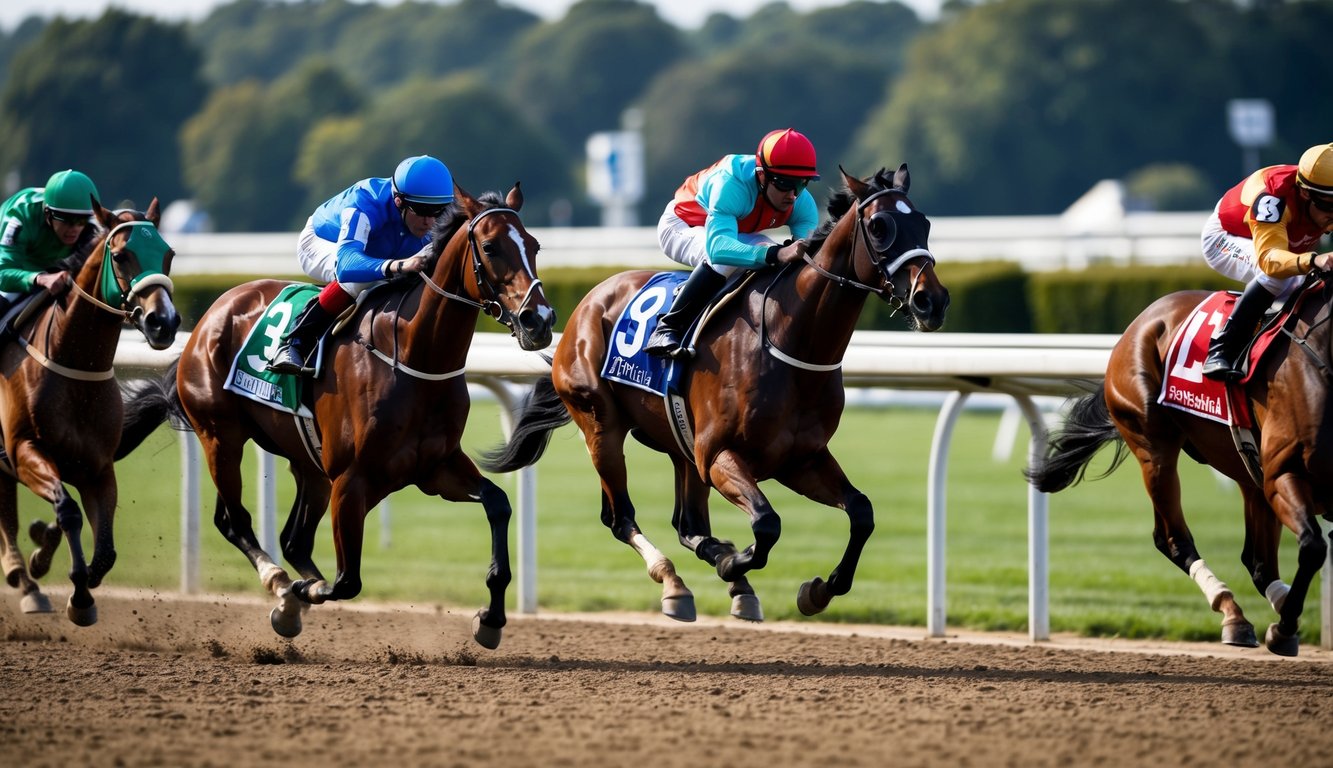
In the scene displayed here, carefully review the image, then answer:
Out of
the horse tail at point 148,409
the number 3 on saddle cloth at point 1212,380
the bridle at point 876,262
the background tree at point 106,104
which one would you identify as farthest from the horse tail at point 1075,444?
the background tree at point 106,104

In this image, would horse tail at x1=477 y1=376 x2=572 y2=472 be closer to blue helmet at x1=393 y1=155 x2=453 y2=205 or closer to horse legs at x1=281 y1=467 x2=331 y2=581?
horse legs at x1=281 y1=467 x2=331 y2=581

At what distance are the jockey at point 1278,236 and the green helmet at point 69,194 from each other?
3983mm

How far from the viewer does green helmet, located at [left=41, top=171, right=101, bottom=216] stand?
21.8ft

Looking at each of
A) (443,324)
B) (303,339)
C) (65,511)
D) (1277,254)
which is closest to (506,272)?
(443,324)

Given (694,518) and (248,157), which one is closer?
(694,518)

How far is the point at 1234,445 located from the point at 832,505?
1.30 metres

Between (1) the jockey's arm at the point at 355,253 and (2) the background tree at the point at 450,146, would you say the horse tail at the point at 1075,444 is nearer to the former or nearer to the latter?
(1) the jockey's arm at the point at 355,253

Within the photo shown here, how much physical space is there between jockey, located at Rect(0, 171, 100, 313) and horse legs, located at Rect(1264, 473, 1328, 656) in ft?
13.7

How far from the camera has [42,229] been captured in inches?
267

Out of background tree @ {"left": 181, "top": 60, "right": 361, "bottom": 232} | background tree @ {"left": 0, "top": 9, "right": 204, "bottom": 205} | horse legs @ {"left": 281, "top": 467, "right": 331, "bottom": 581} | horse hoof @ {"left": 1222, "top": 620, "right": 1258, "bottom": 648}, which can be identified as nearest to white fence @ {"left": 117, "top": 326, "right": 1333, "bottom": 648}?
horse hoof @ {"left": 1222, "top": 620, "right": 1258, "bottom": 648}

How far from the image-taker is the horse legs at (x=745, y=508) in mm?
5590

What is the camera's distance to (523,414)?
683cm

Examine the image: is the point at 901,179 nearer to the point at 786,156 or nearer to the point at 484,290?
the point at 786,156

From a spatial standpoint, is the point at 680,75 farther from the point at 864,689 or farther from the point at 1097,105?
the point at 864,689
